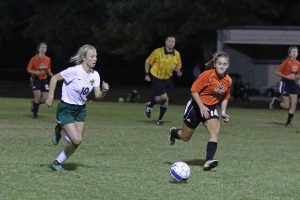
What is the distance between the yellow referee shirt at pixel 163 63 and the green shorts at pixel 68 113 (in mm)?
8387

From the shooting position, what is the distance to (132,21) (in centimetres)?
4062

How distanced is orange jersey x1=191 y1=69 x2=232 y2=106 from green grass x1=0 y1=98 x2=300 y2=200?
101 centimetres

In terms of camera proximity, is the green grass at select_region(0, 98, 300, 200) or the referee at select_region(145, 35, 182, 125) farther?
the referee at select_region(145, 35, 182, 125)

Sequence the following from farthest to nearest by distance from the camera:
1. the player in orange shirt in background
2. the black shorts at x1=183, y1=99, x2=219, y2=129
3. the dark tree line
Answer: the dark tree line, the player in orange shirt in background, the black shorts at x1=183, y1=99, x2=219, y2=129

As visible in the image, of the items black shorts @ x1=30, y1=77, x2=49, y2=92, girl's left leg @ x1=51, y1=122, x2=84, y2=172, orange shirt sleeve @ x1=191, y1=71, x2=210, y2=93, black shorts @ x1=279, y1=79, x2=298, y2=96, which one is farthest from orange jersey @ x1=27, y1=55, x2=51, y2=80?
girl's left leg @ x1=51, y1=122, x2=84, y2=172

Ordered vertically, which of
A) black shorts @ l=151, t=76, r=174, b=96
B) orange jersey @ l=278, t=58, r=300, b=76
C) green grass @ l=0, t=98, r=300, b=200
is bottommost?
green grass @ l=0, t=98, r=300, b=200

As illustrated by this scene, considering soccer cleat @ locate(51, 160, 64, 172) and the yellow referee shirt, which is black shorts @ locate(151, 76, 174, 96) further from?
soccer cleat @ locate(51, 160, 64, 172)

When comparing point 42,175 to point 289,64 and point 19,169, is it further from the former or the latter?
point 289,64

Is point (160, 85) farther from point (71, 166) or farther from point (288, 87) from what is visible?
point (71, 166)

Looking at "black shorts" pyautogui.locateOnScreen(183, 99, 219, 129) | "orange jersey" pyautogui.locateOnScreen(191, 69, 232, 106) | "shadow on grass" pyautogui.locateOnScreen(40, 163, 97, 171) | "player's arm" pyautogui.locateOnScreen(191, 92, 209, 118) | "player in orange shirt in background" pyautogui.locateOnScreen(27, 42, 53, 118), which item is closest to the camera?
"shadow on grass" pyautogui.locateOnScreen(40, 163, 97, 171)

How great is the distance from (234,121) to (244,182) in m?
12.0

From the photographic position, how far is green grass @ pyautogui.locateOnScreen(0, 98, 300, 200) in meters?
8.70

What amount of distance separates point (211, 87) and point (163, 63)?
7.79 metres

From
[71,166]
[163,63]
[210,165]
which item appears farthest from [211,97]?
[163,63]
